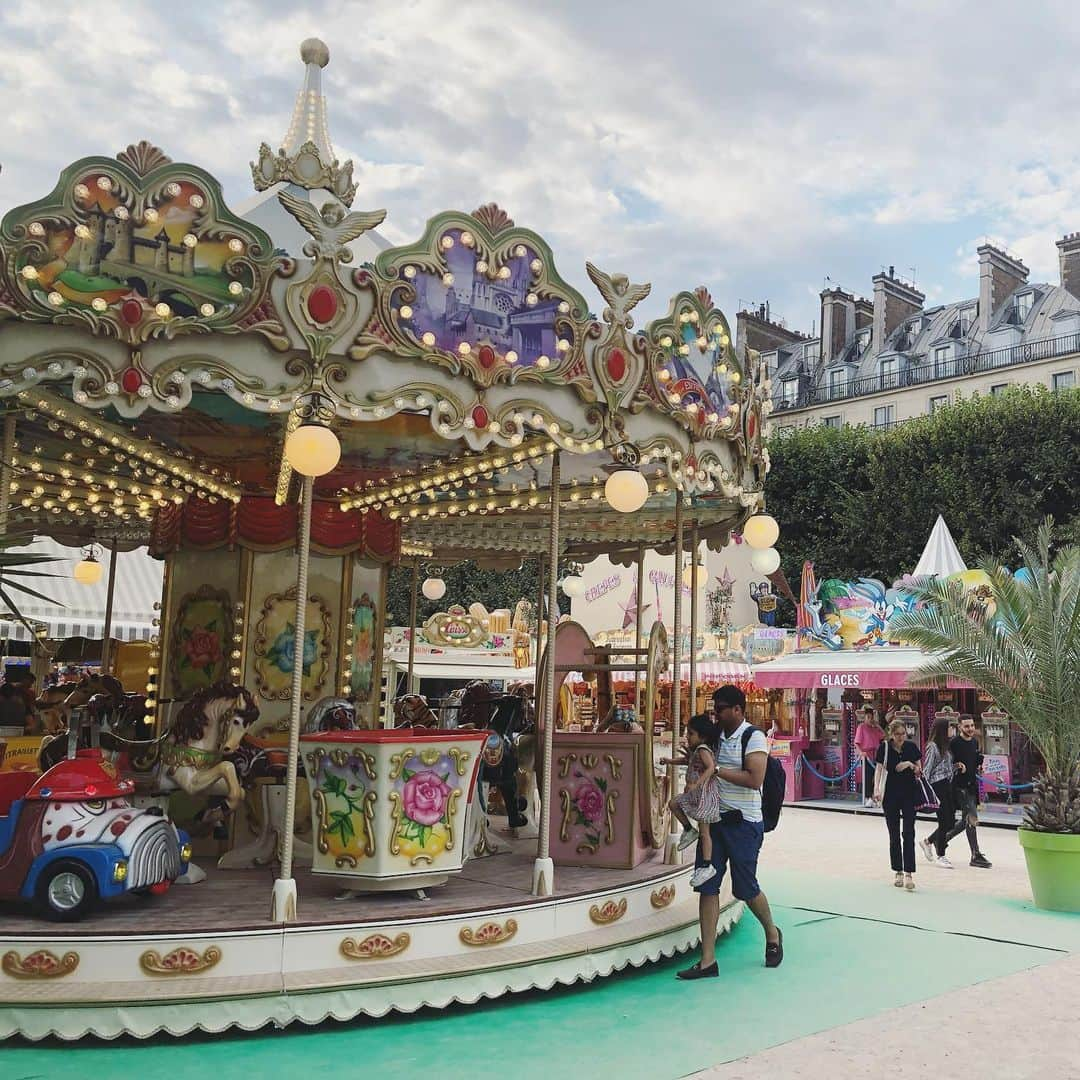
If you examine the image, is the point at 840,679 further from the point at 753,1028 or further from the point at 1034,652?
the point at 753,1028

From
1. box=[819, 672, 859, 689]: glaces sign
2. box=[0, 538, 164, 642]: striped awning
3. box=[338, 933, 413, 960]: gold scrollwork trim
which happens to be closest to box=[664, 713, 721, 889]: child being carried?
box=[338, 933, 413, 960]: gold scrollwork trim

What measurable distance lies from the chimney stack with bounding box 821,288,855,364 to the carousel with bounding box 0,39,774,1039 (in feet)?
135

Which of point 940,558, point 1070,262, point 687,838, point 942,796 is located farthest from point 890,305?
point 687,838

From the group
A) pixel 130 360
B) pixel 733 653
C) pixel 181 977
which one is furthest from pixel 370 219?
pixel 733 653

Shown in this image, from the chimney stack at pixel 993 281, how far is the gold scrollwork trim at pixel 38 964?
4216 cm

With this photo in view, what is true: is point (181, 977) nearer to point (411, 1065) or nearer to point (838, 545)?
point (411, 1065)

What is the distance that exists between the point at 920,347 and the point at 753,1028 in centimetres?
4208

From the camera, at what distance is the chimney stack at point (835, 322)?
4709 centimetres

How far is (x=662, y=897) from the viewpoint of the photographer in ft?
22.0

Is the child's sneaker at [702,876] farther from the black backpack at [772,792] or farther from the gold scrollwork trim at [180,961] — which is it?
the gold scrollwork trim at [180,961]

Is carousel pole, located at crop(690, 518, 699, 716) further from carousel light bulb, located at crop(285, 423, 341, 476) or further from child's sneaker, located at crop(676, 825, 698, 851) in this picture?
carousel light bulb, located at crop(285, 423, 341, 476)

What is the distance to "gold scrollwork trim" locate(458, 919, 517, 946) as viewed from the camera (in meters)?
5.56

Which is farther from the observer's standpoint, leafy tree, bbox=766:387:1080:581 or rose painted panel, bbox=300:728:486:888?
leafy tree, bbox=766:387:1080:581

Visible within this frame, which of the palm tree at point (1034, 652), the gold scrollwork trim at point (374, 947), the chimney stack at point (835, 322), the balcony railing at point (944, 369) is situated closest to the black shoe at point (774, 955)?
the gold scrollwork trim at point (374, 947)
